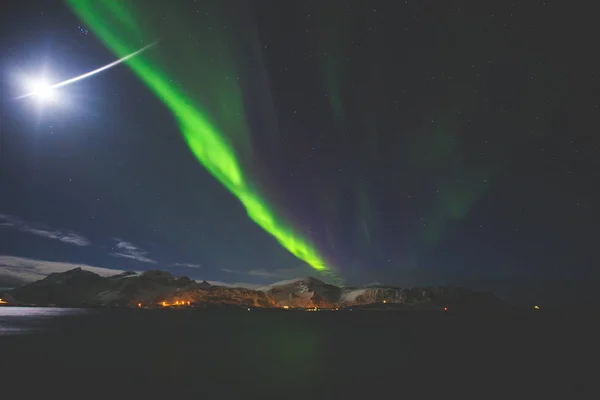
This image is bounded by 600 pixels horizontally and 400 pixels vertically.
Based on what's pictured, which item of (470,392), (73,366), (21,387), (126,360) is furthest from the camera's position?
(126,360)

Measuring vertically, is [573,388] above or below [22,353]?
below

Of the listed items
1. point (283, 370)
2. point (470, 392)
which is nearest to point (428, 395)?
point (470, 392)

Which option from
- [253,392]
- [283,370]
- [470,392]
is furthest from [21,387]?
[470,392]

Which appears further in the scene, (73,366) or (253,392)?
(73,366)

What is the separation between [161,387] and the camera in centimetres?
3453

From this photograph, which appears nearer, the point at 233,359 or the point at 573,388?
the point at 573,388

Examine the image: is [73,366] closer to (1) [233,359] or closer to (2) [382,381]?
(1) [233,359]

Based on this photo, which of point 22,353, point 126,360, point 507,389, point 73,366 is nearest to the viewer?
point 507,389

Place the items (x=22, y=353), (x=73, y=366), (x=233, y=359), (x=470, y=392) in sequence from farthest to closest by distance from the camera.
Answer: (x=22, y=353) → (x=233, y=359) → (x=73, y=366) → (x=470, y=392)

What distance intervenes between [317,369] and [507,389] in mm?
20600

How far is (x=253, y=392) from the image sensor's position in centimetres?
3369

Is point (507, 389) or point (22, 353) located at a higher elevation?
point (22, 353)

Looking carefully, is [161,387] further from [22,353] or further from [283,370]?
[22,353]

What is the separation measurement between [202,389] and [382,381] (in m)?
18.6
